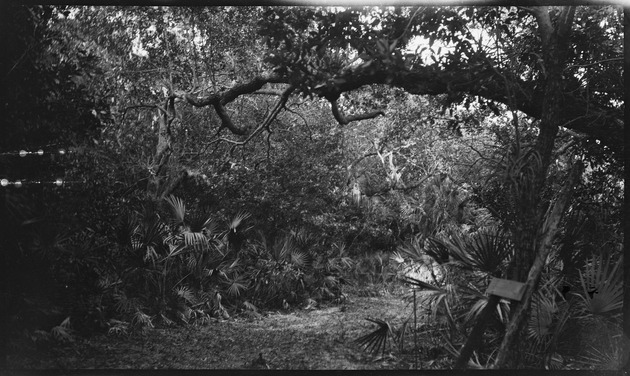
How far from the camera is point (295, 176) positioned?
5133mm

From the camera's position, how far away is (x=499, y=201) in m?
5.03

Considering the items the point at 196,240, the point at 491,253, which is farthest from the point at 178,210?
the point at 491,253

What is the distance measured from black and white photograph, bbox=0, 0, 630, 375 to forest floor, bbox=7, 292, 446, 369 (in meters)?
0.02

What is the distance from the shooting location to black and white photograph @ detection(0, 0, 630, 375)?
4.99m

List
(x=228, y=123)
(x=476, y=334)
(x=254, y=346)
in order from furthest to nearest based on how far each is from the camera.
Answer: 1. (x=228, y=123)
2. (x=254, y=346)
3. (x=476, y=334)

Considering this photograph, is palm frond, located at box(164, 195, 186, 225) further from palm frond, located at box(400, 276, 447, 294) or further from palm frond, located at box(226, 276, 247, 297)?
palm frond, located at box(400, 276, 447, 294)

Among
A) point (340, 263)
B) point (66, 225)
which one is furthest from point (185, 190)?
point (340, 263)

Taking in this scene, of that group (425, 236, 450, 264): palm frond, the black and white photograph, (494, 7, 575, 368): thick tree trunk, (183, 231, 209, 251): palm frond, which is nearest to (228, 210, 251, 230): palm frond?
the black and white photograph

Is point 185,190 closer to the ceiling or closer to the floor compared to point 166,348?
closer to the ceiling

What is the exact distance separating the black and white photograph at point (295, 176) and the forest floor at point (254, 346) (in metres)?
0.02

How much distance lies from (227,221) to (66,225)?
1256mm

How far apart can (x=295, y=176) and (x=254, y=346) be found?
1354mm

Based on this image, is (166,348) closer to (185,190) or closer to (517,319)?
(185,190)

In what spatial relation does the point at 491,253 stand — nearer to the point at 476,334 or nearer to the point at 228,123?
the point at 476,334
